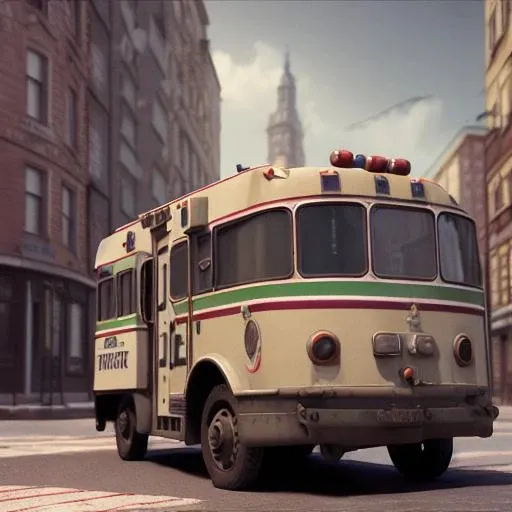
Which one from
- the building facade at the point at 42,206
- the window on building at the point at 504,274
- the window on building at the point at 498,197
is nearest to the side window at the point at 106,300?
the building facade at the point at 42,206

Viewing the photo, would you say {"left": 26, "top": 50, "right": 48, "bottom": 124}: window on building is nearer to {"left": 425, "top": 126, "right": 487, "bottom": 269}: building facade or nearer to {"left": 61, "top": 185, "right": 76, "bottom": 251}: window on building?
{"left": 61, "top": 185, "right": 76, "bottom": 251}: window on building

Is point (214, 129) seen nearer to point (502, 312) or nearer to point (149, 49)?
point (149, 49)

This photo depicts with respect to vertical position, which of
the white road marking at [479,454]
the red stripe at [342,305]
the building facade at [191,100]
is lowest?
the white road marking at [479,454]

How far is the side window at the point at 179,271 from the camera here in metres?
10.1

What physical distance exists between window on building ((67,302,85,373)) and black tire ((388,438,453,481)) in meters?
21.9

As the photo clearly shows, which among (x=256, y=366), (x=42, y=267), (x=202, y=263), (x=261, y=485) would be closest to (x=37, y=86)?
(x=42, y=267)

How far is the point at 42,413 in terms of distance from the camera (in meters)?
25.2

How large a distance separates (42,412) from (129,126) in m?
19.2

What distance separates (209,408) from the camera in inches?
361

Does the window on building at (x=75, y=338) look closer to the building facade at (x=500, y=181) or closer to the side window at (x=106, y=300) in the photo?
the building facade at (x=500, y=181)

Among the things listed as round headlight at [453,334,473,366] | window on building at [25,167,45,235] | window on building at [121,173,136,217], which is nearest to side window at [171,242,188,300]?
round headlight at [453,334,473,366]

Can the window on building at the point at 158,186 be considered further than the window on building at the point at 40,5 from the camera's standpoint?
Yes

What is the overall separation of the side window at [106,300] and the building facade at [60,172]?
1459 centimetres

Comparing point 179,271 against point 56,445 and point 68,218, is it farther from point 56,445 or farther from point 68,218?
point 68,218
